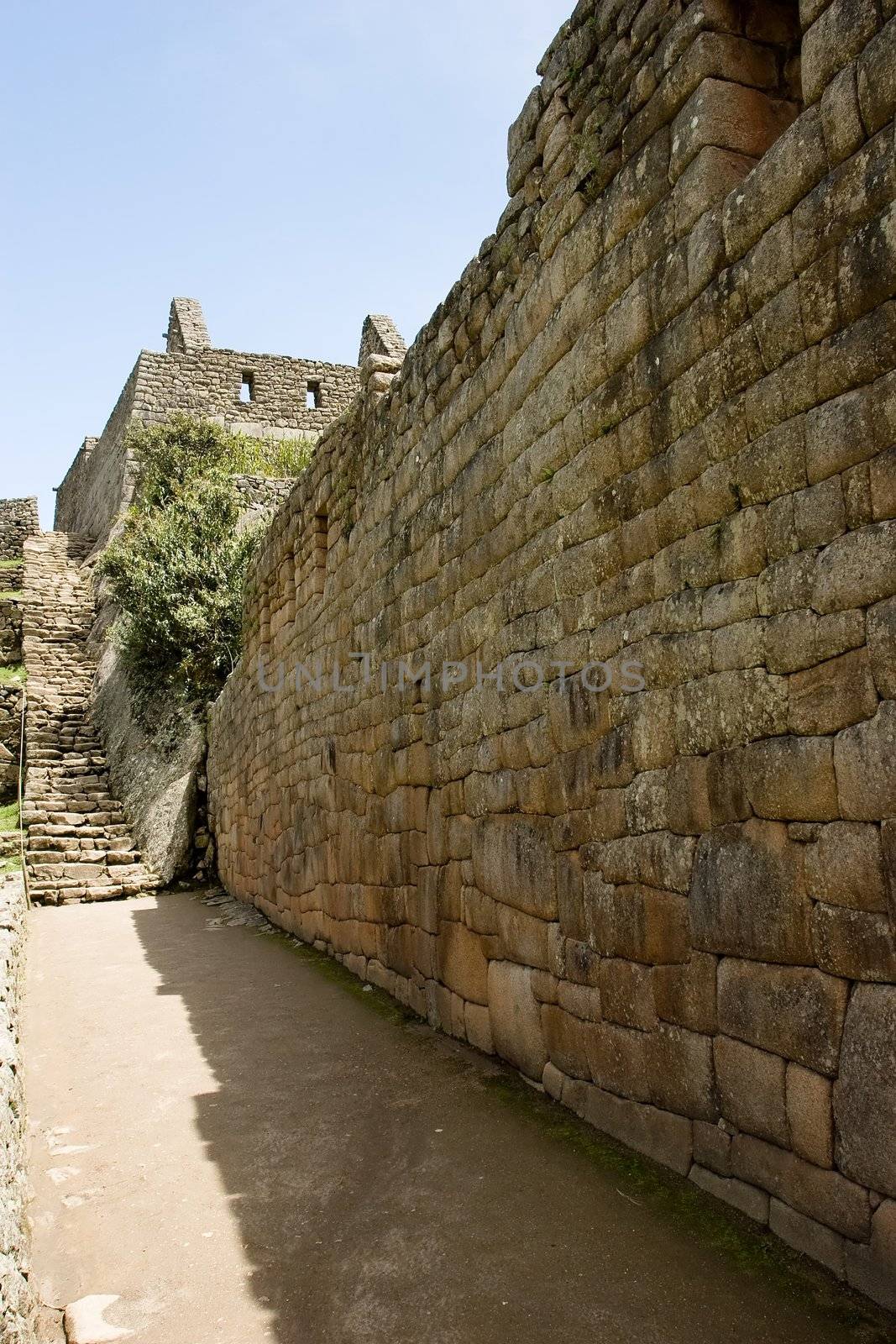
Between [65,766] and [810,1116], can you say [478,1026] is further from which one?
[65,766]

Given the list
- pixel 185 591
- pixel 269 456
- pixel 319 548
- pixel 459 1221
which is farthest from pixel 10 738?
pixel 459 1221

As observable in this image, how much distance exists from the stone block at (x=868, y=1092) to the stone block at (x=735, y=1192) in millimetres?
450

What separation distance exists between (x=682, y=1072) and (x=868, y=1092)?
88cm

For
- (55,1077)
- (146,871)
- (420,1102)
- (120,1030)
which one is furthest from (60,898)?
(420,1102)

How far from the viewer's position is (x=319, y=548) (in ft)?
27.9

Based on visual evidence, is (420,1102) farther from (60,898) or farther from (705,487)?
(60,898)

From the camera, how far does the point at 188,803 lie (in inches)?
529

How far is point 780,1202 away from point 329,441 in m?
6.73

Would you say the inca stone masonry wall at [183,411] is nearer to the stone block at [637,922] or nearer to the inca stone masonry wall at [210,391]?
the inca stone masonry wall at [210,391]

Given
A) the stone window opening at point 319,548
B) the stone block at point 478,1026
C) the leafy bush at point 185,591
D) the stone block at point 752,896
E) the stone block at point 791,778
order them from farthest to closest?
the leafy bush at point 185,591
the stone window opening at point 319,548
the stone block at point 478,1026
the stone block at point 752,896
the stone block at point 791,778

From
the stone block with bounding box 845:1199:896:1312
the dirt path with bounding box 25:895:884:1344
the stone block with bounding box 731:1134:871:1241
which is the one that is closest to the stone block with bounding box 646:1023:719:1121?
the stone block with bounding box 731:1134:871:1241

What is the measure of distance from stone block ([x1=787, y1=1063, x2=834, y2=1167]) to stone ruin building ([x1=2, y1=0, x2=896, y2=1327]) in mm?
11

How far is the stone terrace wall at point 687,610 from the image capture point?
2.57 m

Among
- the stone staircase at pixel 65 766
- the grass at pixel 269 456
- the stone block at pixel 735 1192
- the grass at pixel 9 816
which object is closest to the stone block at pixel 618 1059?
the stone block at pixel 735 1192
